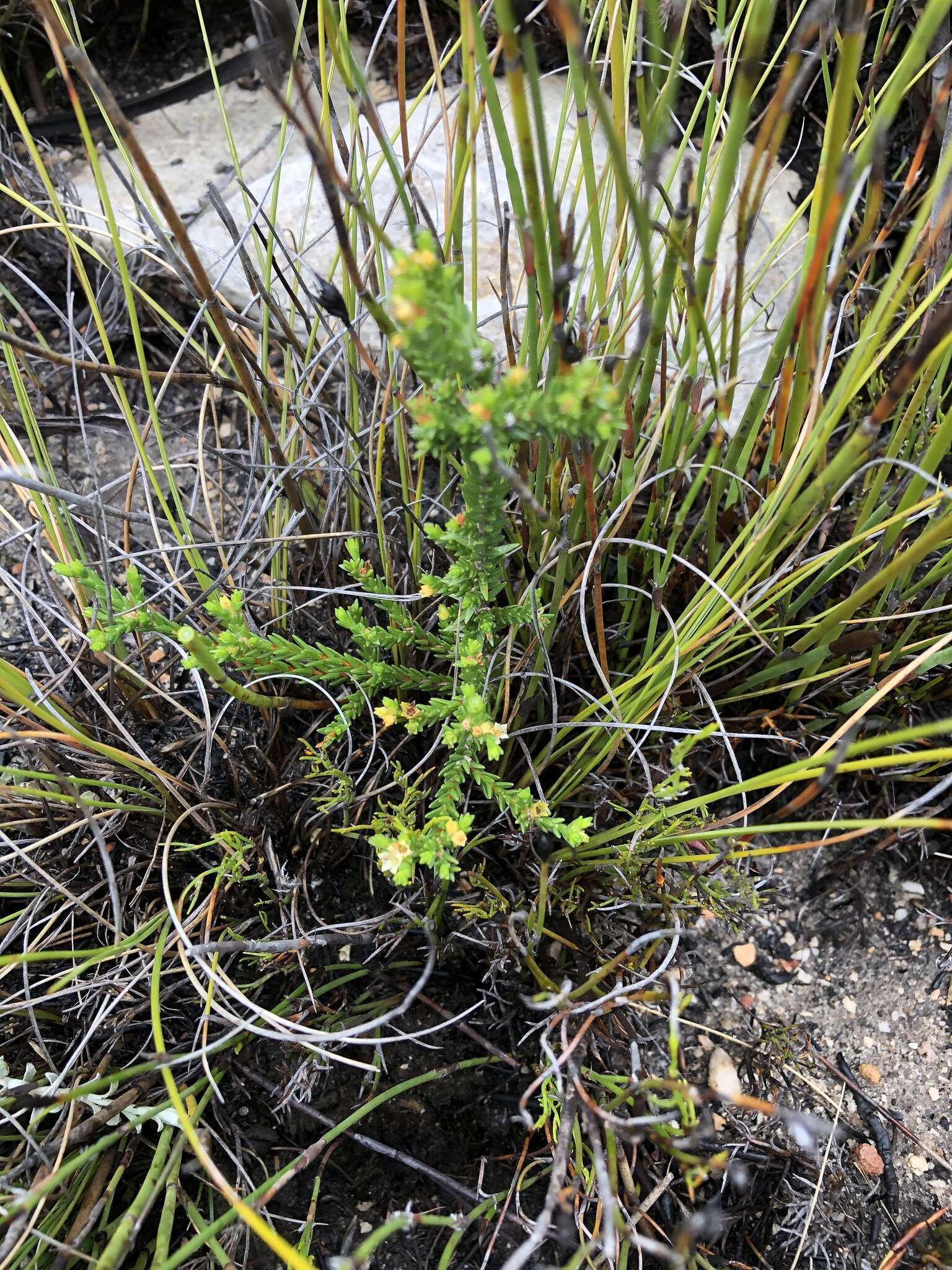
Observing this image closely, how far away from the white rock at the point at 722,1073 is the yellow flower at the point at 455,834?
51 centimetres

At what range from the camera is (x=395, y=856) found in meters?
0.65

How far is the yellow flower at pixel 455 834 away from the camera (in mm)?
654

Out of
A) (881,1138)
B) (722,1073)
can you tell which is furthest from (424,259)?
(881,1138)

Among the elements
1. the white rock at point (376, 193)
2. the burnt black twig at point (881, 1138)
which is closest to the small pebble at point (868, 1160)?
the burnt black twig at point (881, 1138)

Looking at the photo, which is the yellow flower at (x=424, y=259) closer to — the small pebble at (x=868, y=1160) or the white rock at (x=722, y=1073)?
the white rock at (x=722, y=1073)

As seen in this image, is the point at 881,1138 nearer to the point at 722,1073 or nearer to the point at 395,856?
the point at 722,1073

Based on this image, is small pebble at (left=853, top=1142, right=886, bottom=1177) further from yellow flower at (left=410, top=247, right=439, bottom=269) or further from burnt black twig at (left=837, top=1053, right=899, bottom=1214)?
yellow flower at (left=410, top=247, right=439, bottom=269)

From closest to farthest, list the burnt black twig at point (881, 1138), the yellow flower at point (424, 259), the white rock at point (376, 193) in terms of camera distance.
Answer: the yellow flower at point (424, 259)
the burnt black twig at point (881, 1138)
the white rock at point (376, 193)

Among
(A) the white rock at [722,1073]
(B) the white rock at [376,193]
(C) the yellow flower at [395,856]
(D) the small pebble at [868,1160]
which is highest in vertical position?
(B) the white rock at [376,193]

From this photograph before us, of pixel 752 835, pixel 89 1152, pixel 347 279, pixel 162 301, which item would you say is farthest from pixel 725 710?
pixel 162 301

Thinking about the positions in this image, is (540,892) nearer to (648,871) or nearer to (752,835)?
(648,871)

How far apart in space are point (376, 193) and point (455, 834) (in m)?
1.16

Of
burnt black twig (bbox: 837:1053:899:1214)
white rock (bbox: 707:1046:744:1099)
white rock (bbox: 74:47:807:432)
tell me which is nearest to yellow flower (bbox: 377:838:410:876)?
white rock (bbox: 707:1046:744:1099)

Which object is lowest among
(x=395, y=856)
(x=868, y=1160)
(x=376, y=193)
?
(x=868, y=1160)
